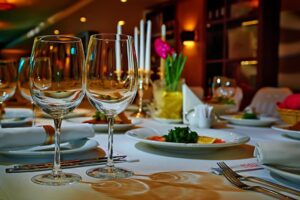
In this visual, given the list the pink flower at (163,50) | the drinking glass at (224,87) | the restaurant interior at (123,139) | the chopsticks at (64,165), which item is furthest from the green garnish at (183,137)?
the drinking glass at (224,87)

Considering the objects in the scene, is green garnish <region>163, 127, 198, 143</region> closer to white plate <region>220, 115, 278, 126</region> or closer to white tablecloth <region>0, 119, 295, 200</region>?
white tablecloth <region>0, 119, 295, 200</region>

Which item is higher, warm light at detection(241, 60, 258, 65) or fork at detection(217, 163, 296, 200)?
warm light at detection(241, 60, 258, 65)

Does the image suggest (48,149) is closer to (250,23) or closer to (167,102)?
(167,102)

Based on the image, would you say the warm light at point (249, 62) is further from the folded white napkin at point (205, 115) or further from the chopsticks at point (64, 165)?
the chopsticks at point (64, 165)

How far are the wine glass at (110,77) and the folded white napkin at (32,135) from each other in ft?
0.68

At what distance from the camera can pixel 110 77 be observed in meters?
0.66

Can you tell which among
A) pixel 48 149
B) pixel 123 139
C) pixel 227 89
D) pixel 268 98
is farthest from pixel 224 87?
pixel 268 98

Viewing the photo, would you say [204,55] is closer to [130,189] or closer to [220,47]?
[220,47]

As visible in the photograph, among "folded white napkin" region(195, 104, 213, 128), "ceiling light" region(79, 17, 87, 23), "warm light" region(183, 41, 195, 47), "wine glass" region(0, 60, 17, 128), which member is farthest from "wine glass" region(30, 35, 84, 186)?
"ceiling light" region(79, 17, 87, 23)

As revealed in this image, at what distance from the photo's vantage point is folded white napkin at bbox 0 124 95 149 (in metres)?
0.77

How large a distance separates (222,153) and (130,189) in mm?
362

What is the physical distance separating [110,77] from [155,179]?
0.20 m

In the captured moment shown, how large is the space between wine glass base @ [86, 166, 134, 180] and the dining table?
1 cm

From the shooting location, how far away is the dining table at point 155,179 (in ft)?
1.72
